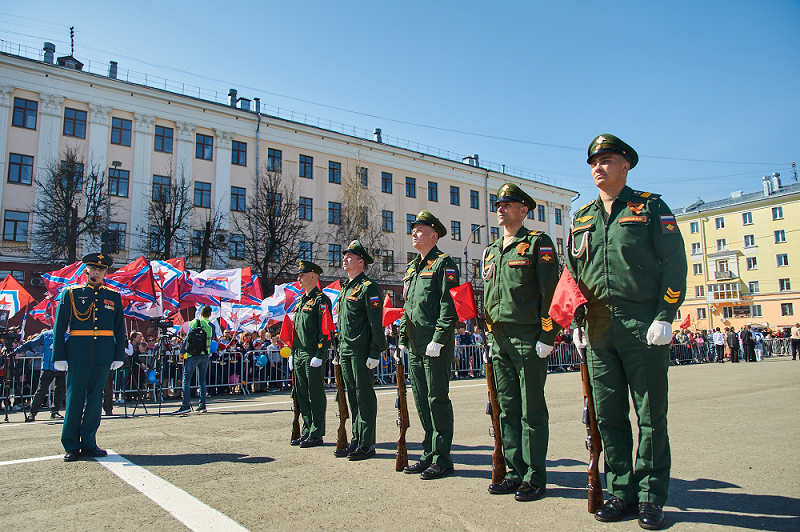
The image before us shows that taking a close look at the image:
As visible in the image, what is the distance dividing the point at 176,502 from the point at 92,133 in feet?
115

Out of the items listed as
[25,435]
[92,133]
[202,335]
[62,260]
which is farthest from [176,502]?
[92,133]

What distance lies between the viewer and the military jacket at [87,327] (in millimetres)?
6137

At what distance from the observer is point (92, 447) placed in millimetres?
5953

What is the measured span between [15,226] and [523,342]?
116 feet

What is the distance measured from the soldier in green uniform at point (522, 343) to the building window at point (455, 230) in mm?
45149

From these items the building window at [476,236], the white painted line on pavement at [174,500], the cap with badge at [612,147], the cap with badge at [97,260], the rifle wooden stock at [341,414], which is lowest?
the white painted line on pavement at [174,500]

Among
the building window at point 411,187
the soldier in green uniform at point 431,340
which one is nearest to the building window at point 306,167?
the building window at point 411,187

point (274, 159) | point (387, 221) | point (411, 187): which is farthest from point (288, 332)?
point (411, 187)

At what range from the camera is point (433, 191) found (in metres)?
48.9

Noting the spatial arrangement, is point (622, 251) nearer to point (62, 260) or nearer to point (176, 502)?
point (176, 502)

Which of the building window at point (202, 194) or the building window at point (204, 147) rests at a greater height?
the building window at point (204, 147)

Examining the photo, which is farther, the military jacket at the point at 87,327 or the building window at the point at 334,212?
the building window at the point at 334,212

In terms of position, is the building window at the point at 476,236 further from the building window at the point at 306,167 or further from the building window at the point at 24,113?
the building window at the point at 24,113

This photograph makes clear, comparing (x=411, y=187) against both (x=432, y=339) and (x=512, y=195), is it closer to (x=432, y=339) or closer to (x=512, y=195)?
(x=432, y=339)
